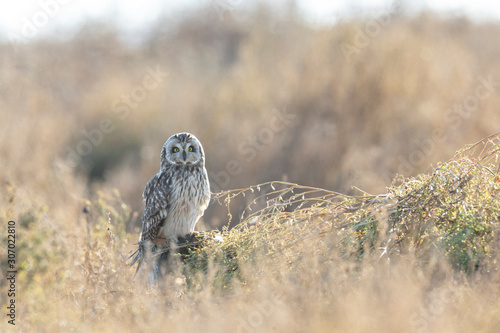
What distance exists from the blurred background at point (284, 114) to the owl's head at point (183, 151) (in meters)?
2.56

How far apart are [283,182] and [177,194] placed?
169 cm

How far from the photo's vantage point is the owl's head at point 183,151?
225 inches

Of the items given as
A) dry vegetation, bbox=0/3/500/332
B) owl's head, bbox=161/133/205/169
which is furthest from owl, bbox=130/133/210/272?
dry vegetation, bbox=0/3/500/332

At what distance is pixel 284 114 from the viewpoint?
39.2ft

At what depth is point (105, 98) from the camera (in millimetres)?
16203

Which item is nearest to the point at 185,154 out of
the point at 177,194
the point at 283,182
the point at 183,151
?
the point at 183,151

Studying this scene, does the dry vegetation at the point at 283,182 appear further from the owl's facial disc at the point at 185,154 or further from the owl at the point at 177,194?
the owl's facial disc at the point at 185,154

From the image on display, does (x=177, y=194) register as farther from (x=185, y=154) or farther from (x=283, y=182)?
(x=283, y=182)

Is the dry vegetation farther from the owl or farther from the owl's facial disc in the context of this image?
the owl's facial disc

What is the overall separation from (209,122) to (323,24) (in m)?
3.59

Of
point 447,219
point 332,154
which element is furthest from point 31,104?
point 447,219

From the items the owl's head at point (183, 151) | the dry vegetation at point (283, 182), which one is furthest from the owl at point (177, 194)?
the dry vegetation at point (283, 182)

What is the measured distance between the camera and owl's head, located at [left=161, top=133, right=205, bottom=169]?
5.71 m

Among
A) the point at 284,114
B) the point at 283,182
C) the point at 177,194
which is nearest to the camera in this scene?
the point at 283,182
